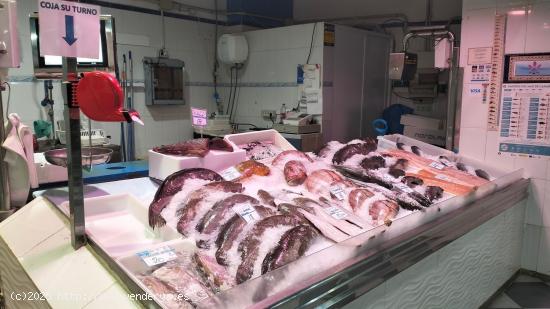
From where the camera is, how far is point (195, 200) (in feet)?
5.61

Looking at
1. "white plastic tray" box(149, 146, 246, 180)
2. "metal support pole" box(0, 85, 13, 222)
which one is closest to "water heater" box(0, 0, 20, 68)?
"metal support pole" box(0, 85, 13, 222)

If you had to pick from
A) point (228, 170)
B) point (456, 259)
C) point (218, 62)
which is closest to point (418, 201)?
point (456, 259)

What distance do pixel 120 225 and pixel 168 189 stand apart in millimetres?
249

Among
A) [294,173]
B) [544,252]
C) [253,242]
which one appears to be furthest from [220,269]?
[544,252]

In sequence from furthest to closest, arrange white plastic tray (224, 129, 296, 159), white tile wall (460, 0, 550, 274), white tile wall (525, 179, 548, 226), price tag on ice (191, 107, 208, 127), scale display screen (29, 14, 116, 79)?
white tile wall (525, 179, 548, 226) → white tile wall (460, 0, 550, 274) → white plastic tray (224, 129, 296, 159) → price tag on ice (191, 107, 208, 127) → scale display screen (29, 14, 116, 79)

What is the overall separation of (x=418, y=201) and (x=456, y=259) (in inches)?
18.3

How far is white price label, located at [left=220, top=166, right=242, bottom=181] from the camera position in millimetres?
2154

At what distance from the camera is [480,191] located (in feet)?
7.61

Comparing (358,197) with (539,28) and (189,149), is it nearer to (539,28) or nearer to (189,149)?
(189,149)

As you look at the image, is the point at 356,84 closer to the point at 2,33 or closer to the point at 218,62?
the point at 218,62

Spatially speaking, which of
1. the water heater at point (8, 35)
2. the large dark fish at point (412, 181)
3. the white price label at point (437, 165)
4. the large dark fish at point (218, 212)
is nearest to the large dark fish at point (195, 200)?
the large dark fish at point (218, 212)

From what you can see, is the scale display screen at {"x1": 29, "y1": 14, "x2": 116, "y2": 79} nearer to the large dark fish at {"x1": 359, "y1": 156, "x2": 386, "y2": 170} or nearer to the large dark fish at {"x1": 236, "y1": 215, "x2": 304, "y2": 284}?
the large dark fish at {"x1": 236, "y1": 215, "x2": 304, "y2": 284}

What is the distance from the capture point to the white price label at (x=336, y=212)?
172cm

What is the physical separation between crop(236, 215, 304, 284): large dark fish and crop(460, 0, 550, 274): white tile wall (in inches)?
92.9
